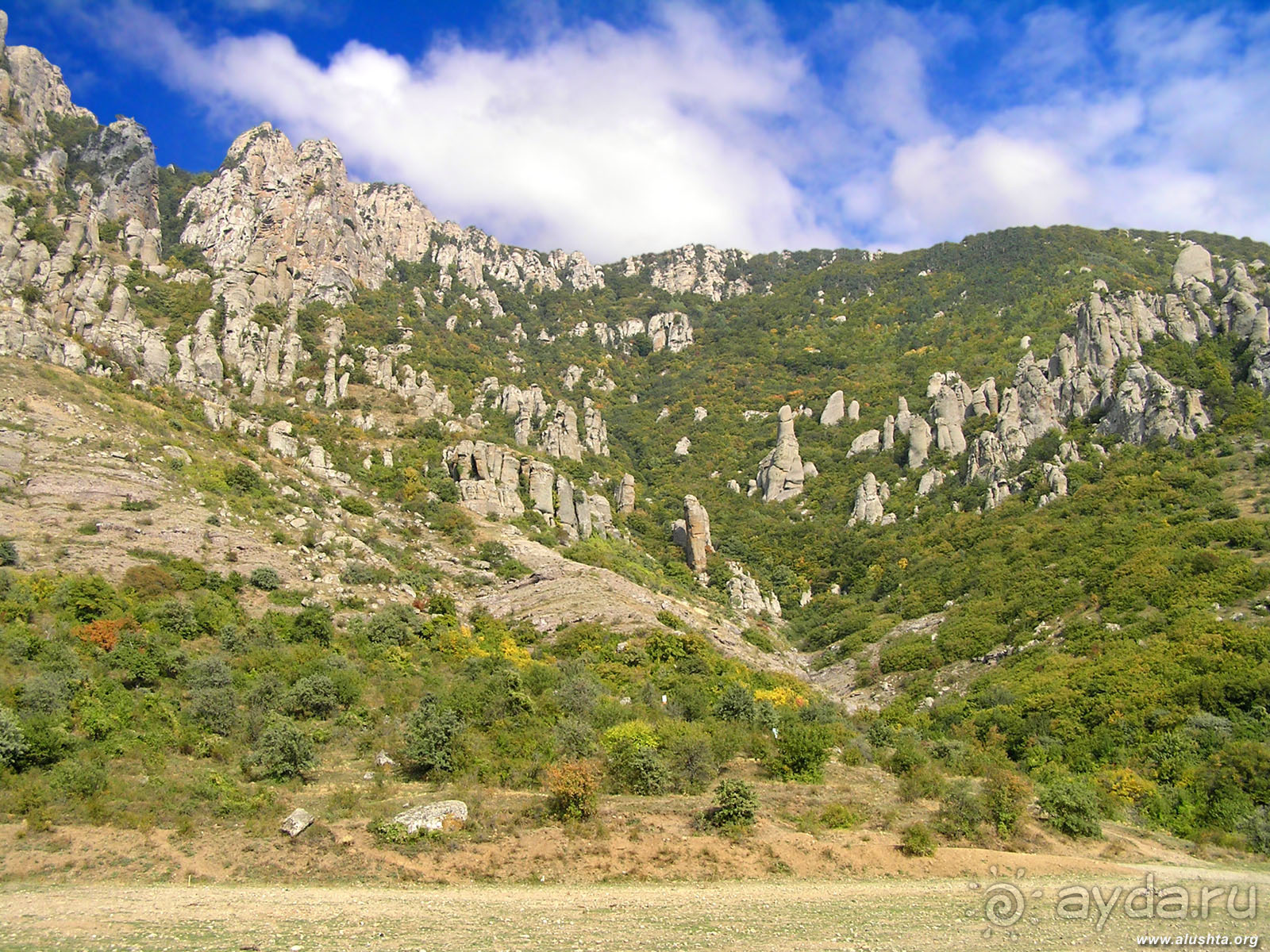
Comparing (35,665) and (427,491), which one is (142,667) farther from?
(427,491)

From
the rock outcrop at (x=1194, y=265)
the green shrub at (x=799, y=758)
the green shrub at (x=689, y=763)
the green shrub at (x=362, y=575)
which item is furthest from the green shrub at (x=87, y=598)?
the rock outcrop at (x=1194, y=265)

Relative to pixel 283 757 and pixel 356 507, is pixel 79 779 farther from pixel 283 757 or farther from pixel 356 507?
pixel 356 507

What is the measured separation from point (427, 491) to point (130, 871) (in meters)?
42.4

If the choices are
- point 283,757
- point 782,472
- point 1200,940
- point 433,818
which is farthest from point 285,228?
point 1200,940

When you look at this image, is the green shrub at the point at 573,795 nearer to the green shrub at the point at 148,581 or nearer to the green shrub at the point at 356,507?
the green shrub at the point at 148,581

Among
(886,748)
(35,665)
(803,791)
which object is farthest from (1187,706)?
(35,665)

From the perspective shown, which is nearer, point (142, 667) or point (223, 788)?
point (223, 788)

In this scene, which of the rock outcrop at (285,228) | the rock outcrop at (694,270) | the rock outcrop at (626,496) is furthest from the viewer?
the rock outcrop at (694,270)

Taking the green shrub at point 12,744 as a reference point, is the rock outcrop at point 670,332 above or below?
above

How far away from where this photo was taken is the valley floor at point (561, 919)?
388 inches

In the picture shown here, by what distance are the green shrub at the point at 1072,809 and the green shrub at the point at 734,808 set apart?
7.86 meters

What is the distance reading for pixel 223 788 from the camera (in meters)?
16.6

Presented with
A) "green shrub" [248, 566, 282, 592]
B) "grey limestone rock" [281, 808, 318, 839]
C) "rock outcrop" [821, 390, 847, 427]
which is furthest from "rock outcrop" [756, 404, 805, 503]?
"grey limestone rock" [281, 808, 318, 839]

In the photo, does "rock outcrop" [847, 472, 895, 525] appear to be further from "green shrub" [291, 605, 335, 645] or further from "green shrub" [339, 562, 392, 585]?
"green shrub" [291, 605, 335, 645]
